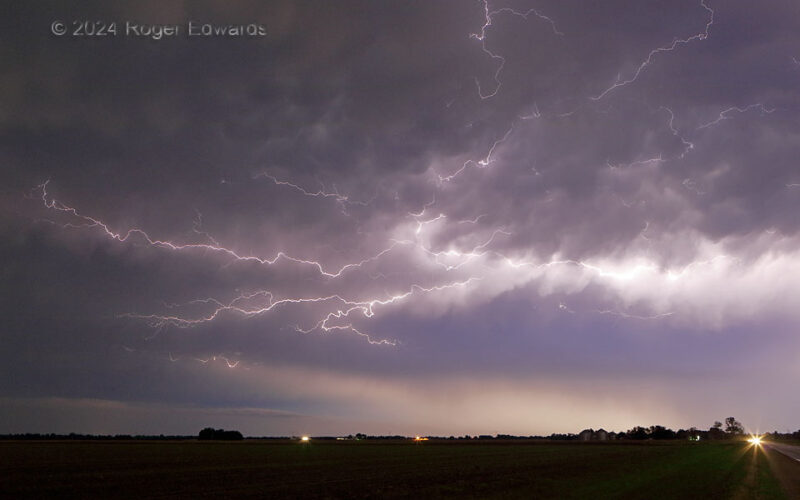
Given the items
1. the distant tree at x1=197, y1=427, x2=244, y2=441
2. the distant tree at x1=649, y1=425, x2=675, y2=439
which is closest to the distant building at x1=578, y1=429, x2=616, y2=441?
the distant tree at x1=649, y1=425, x2=675, y2=439

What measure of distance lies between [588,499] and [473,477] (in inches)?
298

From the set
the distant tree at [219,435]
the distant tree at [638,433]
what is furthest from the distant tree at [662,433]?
the distant tree at [219,435]

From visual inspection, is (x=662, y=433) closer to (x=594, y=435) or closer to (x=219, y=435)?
(x=594, y=435)

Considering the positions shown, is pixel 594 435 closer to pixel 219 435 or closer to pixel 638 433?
pixel 638 433

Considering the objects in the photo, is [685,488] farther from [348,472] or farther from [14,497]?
[14,497]

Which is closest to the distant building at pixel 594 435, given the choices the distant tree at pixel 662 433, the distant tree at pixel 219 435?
the distant tree at pixel 662 433

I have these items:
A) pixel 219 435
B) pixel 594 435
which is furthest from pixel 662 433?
pixel 219 435

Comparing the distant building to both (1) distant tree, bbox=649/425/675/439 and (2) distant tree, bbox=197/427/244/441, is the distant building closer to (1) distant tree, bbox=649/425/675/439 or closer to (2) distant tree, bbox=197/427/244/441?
(1) distant tree, bbox=649/425/675/439

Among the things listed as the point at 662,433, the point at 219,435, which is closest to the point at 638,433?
the point at 662,433

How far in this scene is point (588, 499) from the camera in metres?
18.7

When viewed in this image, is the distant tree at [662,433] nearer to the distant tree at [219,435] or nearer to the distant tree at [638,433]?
the distant tree at [638,433]

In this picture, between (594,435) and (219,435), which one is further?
(594,435)

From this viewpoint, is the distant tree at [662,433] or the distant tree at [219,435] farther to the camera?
the distant tree at [662,433]

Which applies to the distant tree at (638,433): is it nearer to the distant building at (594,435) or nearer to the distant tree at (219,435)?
the distant building at (594,435)
